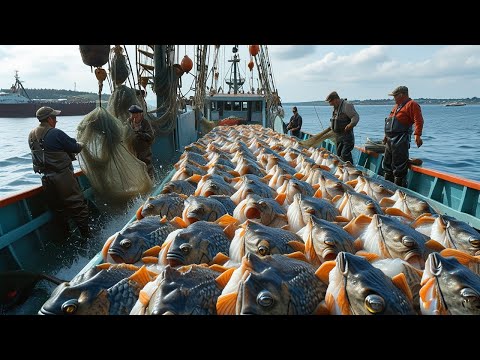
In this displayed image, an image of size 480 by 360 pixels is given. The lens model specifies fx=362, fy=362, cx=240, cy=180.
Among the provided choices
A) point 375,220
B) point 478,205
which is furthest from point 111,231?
point 478,205

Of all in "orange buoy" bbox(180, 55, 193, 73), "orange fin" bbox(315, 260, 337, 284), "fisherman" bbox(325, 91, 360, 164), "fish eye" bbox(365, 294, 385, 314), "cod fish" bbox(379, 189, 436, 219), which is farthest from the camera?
"orange buoy" bbox(180, 55, 193, 73)

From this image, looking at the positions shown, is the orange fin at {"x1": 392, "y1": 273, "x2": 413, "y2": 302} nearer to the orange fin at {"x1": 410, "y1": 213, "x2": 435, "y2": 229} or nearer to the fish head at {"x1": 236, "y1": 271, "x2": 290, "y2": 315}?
the fish head at {"x1": 236, "y1": 271, "x2": 290, "y2": 315}

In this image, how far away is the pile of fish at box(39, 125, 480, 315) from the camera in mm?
1929

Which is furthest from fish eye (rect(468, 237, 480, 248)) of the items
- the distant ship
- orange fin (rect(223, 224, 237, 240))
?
the distant ship

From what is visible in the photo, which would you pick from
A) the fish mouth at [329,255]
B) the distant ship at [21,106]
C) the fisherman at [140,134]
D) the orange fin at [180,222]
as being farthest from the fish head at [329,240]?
the distant ship at [21,106]

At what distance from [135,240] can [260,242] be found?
985 millimetres

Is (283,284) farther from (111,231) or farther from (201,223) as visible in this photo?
(111,231)

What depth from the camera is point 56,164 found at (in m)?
4.98

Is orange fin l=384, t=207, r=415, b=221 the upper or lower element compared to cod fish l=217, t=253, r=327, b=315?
lower

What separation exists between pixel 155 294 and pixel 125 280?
0.35 m

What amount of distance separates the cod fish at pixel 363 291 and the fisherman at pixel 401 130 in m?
4.65

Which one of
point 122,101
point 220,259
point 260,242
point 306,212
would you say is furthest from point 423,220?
point 122,101

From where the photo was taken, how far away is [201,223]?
294 centimetres

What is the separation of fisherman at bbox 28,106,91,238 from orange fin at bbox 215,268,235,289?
3.74 metres
